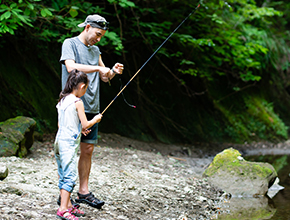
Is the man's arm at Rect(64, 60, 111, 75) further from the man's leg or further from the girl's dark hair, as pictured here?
the man's leg

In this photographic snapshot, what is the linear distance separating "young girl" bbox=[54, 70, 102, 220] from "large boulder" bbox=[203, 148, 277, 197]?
314cm

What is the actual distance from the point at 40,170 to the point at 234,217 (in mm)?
2631

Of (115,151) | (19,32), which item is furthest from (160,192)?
(19,32)

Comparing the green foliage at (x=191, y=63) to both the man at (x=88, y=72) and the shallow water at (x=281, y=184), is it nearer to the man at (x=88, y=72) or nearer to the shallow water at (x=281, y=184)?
the shallow water at (x=281, y=184)

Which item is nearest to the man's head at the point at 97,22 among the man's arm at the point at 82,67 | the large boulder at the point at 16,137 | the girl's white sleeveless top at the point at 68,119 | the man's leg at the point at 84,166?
the man's arm at the point at 82,67

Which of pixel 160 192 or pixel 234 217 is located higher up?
pixel 160 192

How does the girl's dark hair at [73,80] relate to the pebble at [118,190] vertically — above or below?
above

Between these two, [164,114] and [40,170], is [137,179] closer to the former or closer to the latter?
[40,170]

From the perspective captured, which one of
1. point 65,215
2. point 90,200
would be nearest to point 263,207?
point 90,200

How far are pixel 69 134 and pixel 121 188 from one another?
5.11 ft

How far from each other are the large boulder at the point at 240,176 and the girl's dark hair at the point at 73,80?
11.1 ft

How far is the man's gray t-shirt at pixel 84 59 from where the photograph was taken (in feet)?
9.59

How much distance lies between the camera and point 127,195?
3754mm

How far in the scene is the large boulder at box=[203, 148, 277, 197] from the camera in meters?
5.05
